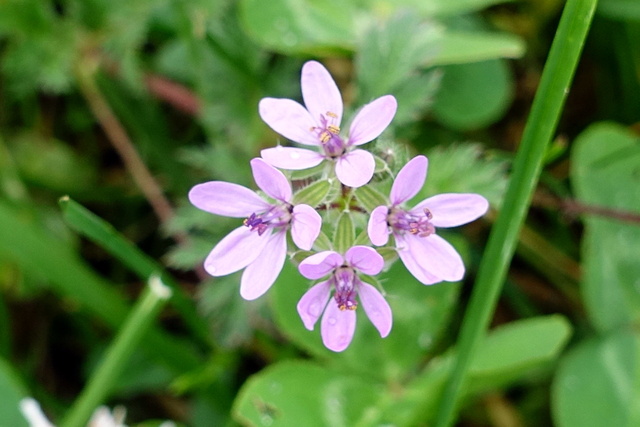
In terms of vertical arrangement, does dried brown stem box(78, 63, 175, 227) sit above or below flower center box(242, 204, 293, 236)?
above

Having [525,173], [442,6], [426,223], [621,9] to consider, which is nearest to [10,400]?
[426,223]

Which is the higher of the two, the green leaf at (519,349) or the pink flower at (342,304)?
the green leaf at (519,349)

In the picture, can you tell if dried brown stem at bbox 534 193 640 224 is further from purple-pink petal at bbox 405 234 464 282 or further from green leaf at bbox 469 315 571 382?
purple-pink petal at bbox 405 234 464 282

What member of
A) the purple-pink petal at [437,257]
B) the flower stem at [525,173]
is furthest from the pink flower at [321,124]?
the flower stem at [525,173]

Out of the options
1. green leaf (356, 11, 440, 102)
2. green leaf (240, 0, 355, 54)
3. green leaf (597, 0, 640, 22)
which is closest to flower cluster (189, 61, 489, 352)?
green leaf (356, 11, 440, 102)

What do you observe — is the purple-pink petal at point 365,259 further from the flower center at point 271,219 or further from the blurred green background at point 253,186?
the blurred green background at point 253,186

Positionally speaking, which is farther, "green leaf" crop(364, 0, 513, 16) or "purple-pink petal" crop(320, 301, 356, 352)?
"green leaf" crop(364, 0, 513, 16)

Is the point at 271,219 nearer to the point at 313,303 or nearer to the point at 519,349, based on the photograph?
the point at 313,303

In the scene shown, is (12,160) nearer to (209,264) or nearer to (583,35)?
(209,264)
